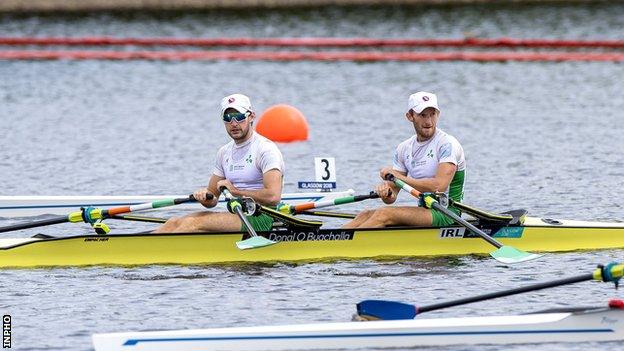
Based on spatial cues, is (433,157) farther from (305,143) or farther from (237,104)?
(305,143)

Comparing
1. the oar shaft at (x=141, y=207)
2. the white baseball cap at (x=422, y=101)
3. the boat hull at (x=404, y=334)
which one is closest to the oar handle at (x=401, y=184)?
the white baseball cap at (x=422, y=101)

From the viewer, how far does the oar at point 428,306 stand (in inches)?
494

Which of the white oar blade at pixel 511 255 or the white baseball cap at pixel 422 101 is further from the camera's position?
the white baseball cap at pixel 422 101

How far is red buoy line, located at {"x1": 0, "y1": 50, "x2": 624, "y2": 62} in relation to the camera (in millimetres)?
36812

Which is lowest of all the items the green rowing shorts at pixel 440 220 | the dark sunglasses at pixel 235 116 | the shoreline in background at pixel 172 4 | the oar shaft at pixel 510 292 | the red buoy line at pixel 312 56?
the oar shaft at pixel 510 292

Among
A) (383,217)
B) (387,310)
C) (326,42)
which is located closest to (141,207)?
(383,217)

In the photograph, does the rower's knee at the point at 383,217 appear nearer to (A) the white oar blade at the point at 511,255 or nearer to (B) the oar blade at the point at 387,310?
(A) the white oar blade at the point at 511,255

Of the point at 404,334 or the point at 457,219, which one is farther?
the point at 457,219

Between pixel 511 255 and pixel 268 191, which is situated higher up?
pixel 268 191

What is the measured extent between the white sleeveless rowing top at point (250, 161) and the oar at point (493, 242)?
1332 millimetres

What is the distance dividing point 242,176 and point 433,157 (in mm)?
2001

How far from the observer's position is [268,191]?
52.5 feet

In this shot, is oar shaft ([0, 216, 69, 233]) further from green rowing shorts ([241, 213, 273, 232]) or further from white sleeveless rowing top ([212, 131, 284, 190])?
green rowing shorts ([241, 213, 273, 232])

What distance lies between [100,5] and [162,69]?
11344 millimetres
